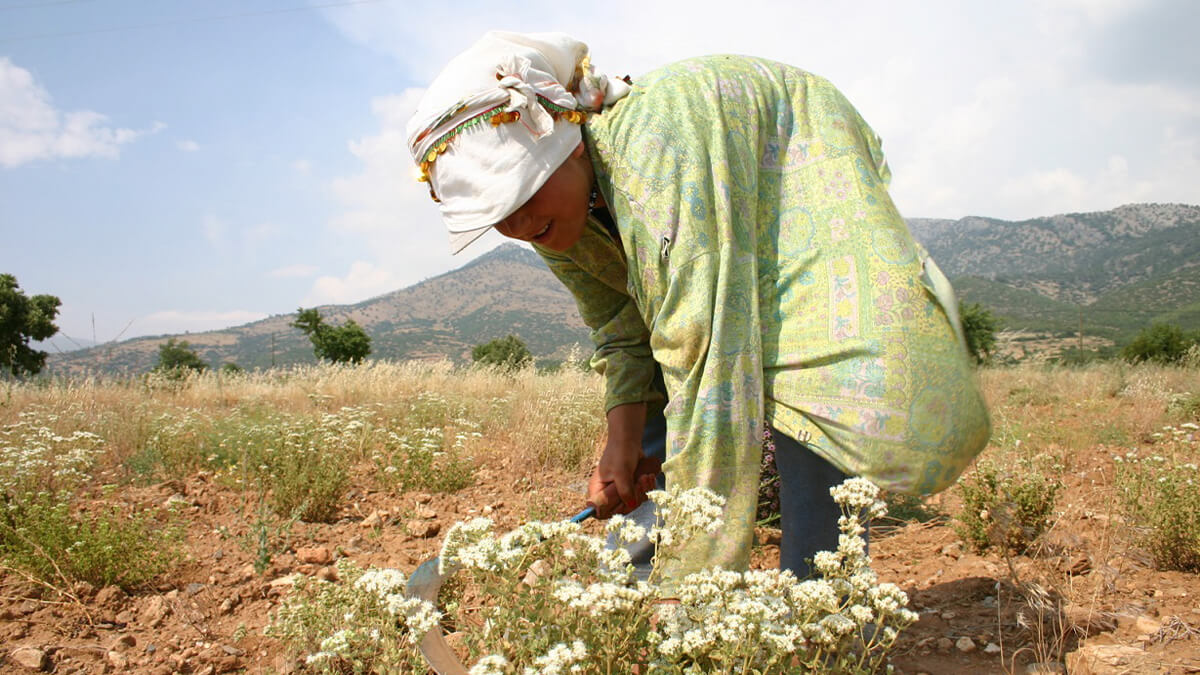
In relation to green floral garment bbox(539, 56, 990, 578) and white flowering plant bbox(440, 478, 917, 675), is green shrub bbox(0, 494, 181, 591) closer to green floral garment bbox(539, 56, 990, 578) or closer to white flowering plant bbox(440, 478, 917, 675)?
white flowering plant bbox(440, 478, 917, 675)

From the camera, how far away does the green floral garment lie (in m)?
1.33

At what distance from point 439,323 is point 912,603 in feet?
404

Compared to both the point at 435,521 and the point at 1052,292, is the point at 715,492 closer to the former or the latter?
the point at 435,521

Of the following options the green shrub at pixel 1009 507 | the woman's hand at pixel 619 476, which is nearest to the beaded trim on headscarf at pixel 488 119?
the woman's hand at pixel 619 476

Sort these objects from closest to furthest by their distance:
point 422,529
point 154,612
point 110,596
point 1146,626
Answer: point 1146,626 → point 154,612 → point 110,596 → point 422,529

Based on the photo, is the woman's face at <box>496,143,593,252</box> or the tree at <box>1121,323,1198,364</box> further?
the tree at <box>1121,323,1198,364</box>

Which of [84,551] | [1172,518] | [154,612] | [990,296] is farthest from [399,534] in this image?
[990,296]

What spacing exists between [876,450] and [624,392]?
2.58ft

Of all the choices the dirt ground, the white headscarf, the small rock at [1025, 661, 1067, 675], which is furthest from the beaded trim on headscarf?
the small rock at [1025, 661, 1067, 675]

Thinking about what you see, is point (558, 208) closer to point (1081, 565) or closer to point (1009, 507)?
point (1009, 507)

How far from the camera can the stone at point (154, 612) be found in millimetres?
2568

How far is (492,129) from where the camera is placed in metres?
1.46

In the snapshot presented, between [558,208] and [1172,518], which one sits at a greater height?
[558,208]

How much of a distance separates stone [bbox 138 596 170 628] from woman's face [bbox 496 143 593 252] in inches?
85.0
